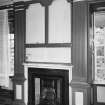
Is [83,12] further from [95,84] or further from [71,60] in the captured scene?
[95,84]

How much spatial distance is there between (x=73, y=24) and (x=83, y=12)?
29cm

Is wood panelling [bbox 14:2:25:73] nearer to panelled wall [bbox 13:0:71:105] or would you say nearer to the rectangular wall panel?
panelled wall [bbox 13:0:71:105]

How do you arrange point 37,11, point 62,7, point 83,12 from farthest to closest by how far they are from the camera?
point 37,11 → point 62,7 → point 83,12

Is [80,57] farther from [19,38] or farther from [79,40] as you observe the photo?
[19,38]

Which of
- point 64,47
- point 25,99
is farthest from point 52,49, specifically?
point 25,99

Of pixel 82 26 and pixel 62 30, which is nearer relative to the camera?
pixel 82 26

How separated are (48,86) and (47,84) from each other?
0.16 ft

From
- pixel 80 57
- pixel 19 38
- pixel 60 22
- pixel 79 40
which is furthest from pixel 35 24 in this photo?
pixel 80 57

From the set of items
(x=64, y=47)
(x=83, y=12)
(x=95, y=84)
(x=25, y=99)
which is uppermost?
(x=83, y=12)

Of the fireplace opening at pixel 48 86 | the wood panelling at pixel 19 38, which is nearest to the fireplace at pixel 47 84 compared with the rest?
the fireplace opening at pixel 48 86

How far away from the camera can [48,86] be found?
3824mm

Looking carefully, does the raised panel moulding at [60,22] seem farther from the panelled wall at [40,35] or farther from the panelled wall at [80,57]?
the panelled wall at [80,57]

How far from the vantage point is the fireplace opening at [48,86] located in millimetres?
3600

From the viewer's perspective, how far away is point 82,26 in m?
3.41
